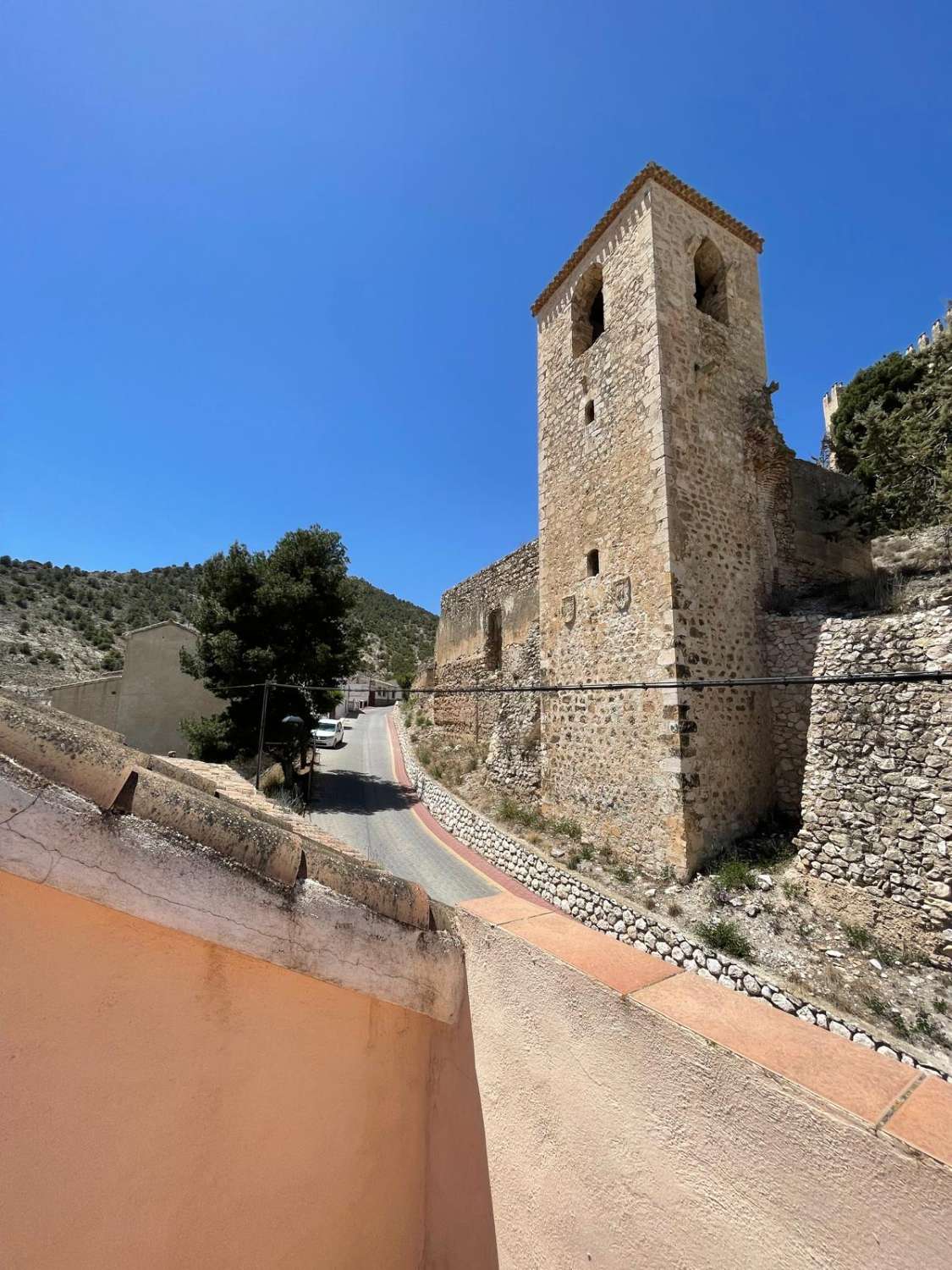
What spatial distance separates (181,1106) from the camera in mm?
1359

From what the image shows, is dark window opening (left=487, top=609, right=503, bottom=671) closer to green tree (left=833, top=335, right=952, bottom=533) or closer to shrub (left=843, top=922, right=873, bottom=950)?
green tree (left=833, top=335, right=952, bottom=533)

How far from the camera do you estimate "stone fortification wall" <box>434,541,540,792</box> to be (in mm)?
12797

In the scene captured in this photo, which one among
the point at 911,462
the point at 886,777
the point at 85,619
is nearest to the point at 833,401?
the point at 911,462

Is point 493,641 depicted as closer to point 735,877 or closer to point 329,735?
point 735,877

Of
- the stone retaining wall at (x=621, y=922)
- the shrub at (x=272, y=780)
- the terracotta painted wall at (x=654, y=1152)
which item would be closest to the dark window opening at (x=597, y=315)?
the stone retaining wall at (x=621, y=922)

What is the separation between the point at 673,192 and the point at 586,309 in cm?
246

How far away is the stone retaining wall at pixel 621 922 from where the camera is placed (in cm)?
552

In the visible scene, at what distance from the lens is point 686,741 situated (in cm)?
815

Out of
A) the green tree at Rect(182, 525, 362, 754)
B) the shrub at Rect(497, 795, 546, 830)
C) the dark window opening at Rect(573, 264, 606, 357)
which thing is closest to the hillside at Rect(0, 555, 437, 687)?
the green tree at Rect(182, 525, 362, 754)

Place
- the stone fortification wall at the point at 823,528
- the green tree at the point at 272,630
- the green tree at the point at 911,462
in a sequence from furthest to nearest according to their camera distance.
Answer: the green tree at the point at 272,630
the stone fortification wall at the point at 823,528
the green tree at the point at 911,462


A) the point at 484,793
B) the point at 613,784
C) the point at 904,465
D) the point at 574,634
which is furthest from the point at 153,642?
the point at 904,465

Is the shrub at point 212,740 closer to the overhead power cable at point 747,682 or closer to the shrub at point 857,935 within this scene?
the overhead power cable at point 747,682

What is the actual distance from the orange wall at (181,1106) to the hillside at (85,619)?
16.7m

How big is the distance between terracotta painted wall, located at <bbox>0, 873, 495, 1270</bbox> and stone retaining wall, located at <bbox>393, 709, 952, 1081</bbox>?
174 centimetres
